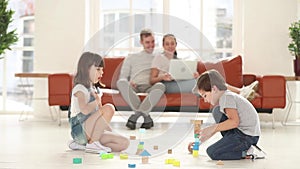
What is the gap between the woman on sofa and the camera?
526 cm

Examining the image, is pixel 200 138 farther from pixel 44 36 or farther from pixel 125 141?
pixel 44 36

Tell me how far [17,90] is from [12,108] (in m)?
0.25

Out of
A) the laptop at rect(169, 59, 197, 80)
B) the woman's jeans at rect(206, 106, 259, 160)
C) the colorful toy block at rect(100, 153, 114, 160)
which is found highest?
the laptop at rect(169, 59, 197, 80)

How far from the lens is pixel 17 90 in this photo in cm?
688

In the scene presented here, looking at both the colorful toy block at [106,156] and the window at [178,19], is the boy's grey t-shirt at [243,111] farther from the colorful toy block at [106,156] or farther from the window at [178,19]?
the window at [178,19]

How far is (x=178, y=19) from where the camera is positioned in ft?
21.3

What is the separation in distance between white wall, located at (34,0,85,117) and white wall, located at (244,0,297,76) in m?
1.98

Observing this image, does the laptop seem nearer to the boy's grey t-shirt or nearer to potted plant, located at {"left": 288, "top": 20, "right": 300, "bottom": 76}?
potted plant, located at {"left": 288, "top": 20, "right": 300, "bottom": 76}

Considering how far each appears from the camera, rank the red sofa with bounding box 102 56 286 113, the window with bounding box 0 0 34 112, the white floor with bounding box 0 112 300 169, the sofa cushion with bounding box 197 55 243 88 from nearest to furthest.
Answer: the white floor with bounding box 0 112 300 169 < the red sofa with bounding box 102 56 286 113 < the sofa cushion with bounding box 197 55 243 88 < the window with bounding box 0 0 34 112

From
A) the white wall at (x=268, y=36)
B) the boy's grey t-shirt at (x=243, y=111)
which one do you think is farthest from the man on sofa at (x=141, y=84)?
the boy's grey t-shirt at (x=243, y=111)

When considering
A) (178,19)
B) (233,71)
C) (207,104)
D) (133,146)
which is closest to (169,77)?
(207,104)

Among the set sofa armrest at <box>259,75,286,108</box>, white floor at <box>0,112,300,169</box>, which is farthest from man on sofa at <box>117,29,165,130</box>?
sofa armrest at <box>259,75,286,108</box>

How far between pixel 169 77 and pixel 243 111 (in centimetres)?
206

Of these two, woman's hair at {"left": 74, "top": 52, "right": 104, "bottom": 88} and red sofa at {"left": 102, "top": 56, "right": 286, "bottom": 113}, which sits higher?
woman's hair at {"left": 74, "top": 52, "right": 104, "bottom": 88}
